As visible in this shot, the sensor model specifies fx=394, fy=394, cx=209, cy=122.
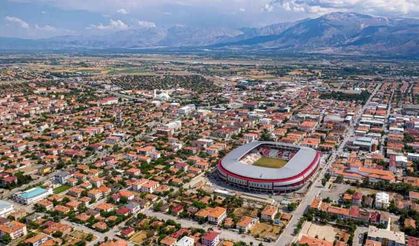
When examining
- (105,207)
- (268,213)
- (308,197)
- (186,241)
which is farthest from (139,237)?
(308,197)

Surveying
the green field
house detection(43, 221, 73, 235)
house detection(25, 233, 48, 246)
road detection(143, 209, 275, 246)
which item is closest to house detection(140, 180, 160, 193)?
road detection(143, 209, 275, 246)

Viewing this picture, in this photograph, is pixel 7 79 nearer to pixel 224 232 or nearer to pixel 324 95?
pixel 324 95

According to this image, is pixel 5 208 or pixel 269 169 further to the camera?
pixel 269 169

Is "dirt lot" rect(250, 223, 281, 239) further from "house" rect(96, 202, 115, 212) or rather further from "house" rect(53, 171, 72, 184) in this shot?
"house" rect(53, 171, 72, 184)

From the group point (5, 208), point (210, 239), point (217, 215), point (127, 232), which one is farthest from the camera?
point (5, 208)

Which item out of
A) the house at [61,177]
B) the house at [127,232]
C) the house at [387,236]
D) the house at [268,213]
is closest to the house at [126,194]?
the house at [127,232]

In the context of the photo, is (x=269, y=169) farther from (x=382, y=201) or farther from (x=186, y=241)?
(x=186, y=241)

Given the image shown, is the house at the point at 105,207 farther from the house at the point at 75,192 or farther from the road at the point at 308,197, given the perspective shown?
the road at the point at 308,197
